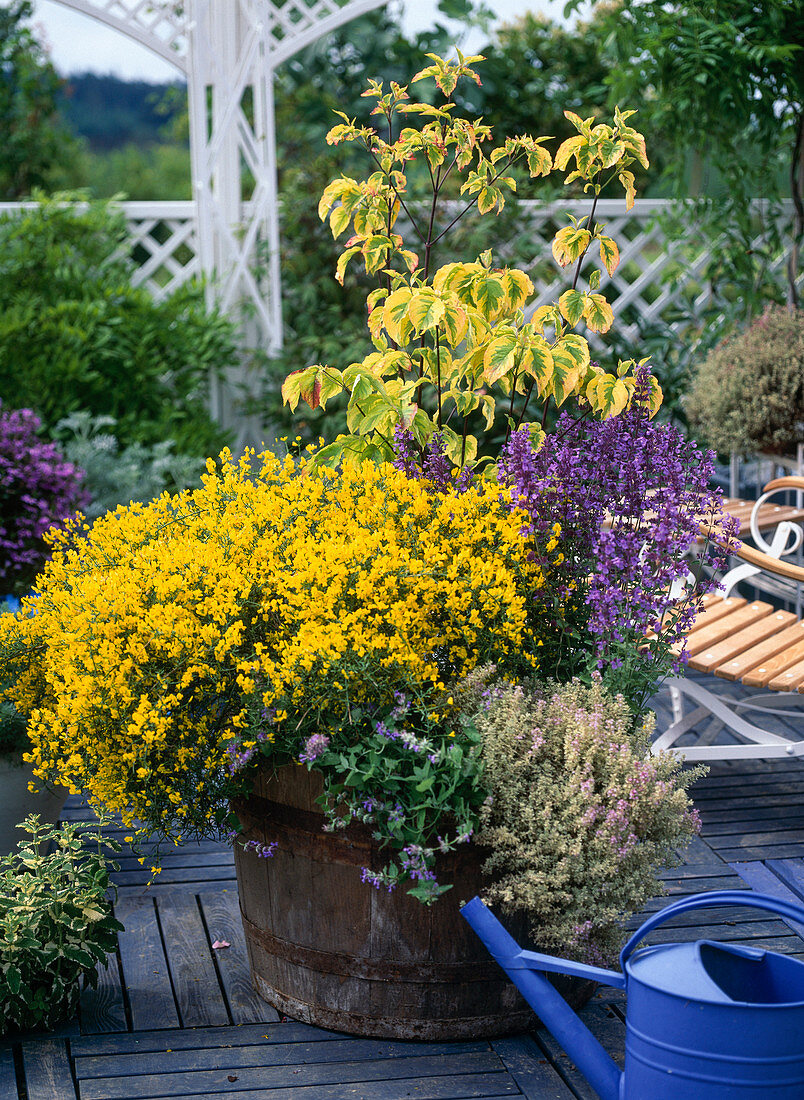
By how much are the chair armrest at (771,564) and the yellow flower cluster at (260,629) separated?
1.13 metres

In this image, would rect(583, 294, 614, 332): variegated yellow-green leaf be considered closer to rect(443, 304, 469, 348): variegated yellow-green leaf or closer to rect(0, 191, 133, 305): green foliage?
rect(443, 304, 469, 348): variegated yellow-green leaf

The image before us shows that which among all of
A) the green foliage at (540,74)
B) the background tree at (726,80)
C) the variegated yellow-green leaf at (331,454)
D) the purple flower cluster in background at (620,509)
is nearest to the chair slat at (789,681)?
the purple flower cluster in background at (620,509)

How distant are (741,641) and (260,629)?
4.96 ft

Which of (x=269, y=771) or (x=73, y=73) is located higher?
(x=73, y=73)

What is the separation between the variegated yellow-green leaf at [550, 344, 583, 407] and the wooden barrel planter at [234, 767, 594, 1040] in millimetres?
872

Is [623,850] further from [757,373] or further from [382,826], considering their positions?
[757,373]

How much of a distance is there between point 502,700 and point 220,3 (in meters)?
4.13

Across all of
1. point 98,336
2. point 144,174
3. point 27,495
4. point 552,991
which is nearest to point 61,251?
point 98,336

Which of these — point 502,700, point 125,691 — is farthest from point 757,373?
point 125,691

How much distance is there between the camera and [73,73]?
1872 cm

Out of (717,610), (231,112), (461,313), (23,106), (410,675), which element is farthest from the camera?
(23,106)

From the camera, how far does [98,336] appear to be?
14.7 ft

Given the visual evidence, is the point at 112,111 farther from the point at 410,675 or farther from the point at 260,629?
the point at 410,675

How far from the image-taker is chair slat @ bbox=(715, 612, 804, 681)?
2.62 meters
